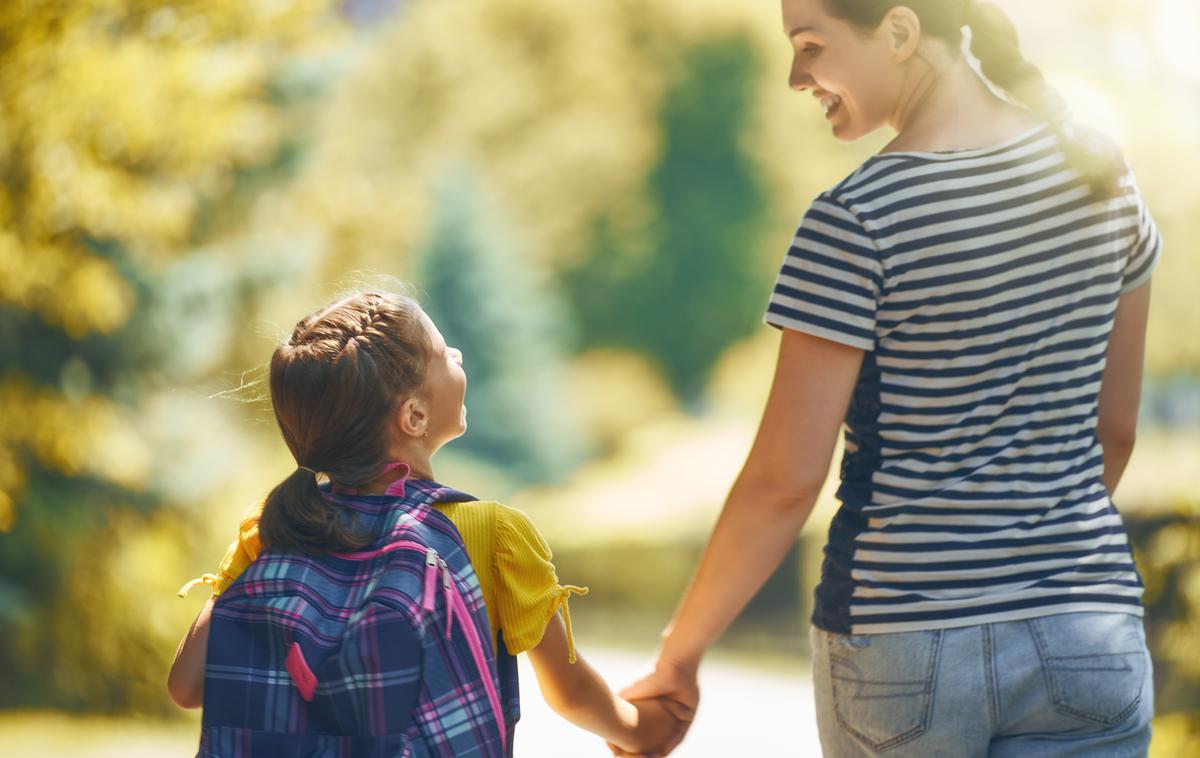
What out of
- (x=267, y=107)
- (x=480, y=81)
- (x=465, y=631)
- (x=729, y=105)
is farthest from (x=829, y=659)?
(x=729, y=105)

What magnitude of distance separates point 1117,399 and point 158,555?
5347mm

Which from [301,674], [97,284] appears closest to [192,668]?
[301,674]

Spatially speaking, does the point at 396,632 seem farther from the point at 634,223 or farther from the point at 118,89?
the point at 634,223

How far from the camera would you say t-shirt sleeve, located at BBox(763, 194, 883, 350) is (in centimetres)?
146

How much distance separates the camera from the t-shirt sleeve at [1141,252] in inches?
62.0

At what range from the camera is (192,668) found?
153cm

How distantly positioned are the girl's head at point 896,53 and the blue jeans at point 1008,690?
569mm

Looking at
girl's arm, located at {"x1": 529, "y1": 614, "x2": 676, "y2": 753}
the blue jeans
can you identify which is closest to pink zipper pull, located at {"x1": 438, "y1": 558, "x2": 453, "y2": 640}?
girl's arm, located at {"x1": 529, "y1": 614, "x2": 676, "y2": 753}

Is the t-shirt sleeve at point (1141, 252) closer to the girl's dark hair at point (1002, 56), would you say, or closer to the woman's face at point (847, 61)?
the girl's dark hair at point (1002, 56)

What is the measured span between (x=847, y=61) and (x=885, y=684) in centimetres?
79

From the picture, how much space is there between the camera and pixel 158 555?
612 cm

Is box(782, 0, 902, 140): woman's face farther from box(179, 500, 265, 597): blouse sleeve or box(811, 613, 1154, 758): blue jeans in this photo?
box(179, 500, 265, 597): blouse sleeve

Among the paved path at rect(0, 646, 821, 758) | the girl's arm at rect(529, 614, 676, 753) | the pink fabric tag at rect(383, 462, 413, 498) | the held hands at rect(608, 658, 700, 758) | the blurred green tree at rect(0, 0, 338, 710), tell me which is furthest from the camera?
the paved path at rect(0, 646, 821, 758)

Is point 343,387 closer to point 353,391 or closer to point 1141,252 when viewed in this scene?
point 353,391
